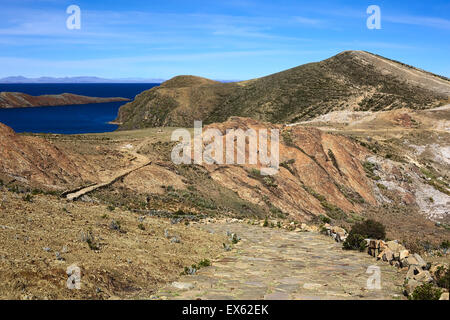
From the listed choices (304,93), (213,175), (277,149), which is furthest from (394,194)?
(304,93)

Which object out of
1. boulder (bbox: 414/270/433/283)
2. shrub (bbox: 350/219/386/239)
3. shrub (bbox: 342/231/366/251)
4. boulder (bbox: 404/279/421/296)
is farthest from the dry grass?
shrub (bbox: 350/219/386/239)

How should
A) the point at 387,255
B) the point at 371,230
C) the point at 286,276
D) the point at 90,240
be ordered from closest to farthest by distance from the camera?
the point at 286,276, the point at 90,240, the point at 387,255, the point at 371,230

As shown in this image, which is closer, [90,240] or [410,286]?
[410,286]

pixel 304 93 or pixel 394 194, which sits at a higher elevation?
pixel 304 93

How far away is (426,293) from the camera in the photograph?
9.04 metres

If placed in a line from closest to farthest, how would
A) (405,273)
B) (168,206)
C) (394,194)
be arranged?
(405,273) → (168,206) → (394,194)

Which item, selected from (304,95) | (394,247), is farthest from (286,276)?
(304,95)

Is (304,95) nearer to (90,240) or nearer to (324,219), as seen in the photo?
(324,219)

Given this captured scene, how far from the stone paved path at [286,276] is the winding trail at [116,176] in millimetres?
10543

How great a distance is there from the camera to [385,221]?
3359 centimetres

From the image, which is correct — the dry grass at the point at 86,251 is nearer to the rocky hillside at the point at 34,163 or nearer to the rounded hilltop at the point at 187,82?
the rocky hillside at the point at 34,163

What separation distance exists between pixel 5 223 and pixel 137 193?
43.7ft

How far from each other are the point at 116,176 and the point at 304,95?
96.0m
